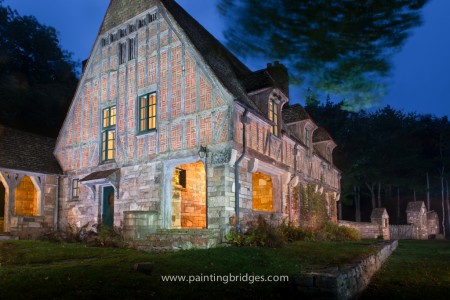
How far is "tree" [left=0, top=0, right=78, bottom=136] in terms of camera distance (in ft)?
93.1

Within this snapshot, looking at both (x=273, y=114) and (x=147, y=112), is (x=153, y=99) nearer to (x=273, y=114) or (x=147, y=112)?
(x=147, y=112)

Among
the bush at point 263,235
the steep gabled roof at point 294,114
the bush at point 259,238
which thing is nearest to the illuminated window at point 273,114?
the bush at point 263,235

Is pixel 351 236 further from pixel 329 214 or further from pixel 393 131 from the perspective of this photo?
pixel 393 131

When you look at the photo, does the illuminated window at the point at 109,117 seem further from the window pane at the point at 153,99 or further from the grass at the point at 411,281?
the grass at the point at 411,281

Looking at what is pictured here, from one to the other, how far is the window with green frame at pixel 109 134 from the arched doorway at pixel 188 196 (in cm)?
291

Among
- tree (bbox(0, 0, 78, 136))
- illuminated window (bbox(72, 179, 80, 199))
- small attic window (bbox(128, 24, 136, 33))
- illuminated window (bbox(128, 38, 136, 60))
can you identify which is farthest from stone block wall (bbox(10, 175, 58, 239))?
tree (bbox(0, 0, 78, 136))

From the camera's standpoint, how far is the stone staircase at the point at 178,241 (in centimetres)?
1180

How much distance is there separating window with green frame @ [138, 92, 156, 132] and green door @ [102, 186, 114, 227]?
3141mm

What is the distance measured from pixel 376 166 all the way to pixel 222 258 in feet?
123

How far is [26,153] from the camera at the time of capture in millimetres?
18391

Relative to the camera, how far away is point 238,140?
13.6m

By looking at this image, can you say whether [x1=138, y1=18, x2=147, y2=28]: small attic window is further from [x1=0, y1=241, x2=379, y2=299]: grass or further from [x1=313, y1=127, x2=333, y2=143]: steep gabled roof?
[x1=313, y1=127, x2=333, y2=143]: steep gabled roof

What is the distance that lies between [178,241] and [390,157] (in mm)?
37260

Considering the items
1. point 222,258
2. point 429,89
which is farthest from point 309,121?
point 429,89
